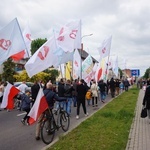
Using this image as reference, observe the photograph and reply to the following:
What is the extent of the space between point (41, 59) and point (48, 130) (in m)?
3.29

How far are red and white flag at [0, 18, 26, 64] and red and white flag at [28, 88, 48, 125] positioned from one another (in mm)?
3208

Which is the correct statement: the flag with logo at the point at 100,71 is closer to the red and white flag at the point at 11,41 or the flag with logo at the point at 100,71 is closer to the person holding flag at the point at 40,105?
the red and white flag at the point at 11,41

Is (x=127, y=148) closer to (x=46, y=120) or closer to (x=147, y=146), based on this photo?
(x=147, y=146)

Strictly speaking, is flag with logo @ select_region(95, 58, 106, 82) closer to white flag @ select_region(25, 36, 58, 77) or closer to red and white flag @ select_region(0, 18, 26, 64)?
white flag @ select_region(25, 36, 58, 77)

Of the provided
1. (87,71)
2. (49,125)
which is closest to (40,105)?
(49,125)

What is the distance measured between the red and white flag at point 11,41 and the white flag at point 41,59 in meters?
0.75

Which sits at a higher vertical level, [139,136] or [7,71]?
[7,71]

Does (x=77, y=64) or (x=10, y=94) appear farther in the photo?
(x=77, y=64)

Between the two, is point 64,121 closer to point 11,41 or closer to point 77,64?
point 11,41

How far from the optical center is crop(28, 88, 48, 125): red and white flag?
820 cm

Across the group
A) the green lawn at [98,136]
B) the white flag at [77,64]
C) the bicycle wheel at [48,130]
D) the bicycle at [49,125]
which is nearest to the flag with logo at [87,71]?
the white flag at [77,64]

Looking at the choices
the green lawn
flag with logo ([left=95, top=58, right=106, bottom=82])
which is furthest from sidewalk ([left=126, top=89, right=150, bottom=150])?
flag with logo ([left=95, top=58, right=106, bottom=82])

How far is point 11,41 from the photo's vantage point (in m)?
11.3

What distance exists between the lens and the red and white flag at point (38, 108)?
26.9ft
